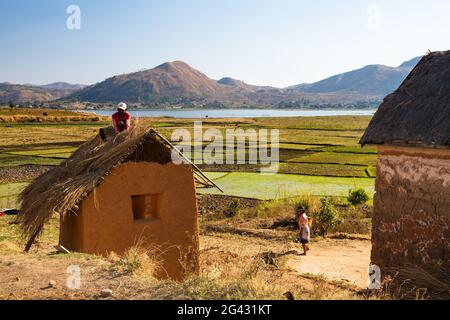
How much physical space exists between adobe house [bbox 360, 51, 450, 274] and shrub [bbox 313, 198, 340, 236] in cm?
628

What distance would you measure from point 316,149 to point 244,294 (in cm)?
3405

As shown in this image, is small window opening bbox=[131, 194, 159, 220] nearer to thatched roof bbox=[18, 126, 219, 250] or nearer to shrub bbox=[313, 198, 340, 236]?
thatched roof bbox=[18, 126, 219, 250]

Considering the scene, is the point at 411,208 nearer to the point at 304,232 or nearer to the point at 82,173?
the point at 304,232

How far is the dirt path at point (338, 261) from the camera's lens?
1233 centimetres

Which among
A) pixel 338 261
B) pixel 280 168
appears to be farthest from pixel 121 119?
pixel 280 168

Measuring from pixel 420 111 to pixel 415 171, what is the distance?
1182mm

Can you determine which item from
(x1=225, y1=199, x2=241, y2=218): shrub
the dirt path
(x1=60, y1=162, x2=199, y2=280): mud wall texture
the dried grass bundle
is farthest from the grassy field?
the dried grass bundle

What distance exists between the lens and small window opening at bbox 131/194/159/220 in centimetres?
1036

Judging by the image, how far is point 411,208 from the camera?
→ 30.7 feet

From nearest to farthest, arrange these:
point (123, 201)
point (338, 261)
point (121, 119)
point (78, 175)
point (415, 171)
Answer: point (415, 171) → point (123, 201) → point (78, 175) → point (121, 119) → point (338, 261)

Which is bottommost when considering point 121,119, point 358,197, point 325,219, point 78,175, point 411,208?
point 325,219

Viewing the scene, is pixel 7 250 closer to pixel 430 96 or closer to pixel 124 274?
pixel 124 274

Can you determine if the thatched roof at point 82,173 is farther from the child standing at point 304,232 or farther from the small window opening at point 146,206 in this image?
the child standing at point 304,232
